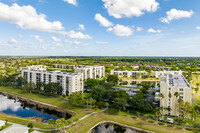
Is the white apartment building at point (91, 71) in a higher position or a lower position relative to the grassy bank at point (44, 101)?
higher

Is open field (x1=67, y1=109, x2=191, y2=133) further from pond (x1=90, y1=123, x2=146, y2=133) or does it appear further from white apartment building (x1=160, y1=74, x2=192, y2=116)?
white apartment building (x1=160, y1=74, x2=192, y2=116)

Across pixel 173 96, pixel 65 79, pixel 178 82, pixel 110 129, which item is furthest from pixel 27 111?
pixel 178 82

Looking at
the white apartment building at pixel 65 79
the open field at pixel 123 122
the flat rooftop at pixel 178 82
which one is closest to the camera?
the open field at pixel 123 122

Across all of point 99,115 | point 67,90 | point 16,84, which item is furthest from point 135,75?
point 16,84

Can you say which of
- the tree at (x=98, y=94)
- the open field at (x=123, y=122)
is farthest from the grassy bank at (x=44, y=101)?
the tree at (x=98, y=94)

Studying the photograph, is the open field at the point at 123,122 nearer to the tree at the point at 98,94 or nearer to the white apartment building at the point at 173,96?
the white apartment building at the point at 173,96

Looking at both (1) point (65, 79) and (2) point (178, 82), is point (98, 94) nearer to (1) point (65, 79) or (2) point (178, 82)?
(1) point (65, 79)

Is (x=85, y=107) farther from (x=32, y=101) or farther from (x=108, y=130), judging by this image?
(x=32, y=101)
